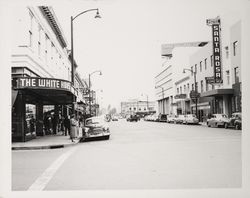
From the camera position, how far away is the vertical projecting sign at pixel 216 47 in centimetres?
3962

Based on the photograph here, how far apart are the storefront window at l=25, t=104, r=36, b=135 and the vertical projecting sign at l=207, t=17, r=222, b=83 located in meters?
24.1

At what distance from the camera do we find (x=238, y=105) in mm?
37594

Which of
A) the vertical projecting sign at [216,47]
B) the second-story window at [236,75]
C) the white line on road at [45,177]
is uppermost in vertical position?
the vertical projecting sign at [216,47]

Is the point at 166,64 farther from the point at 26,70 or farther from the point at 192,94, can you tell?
the point at 26,70

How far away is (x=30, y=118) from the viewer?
22.1 meters

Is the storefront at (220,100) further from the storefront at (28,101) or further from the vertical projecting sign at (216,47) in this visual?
the storefront at (28,101)

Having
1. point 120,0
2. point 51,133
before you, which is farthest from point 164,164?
point 51,133

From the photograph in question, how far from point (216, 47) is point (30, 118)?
1013 inches

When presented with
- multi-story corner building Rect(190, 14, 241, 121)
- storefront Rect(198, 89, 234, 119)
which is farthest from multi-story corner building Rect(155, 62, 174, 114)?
storefront Rect(198, 89, 234, 119)

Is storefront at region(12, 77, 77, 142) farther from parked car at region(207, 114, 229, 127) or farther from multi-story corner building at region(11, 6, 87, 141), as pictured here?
parked car at region(207, 114, 229, 127)

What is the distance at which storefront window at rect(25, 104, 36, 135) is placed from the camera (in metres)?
21.1

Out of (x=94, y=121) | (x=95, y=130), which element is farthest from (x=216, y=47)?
(x=95, y=130)

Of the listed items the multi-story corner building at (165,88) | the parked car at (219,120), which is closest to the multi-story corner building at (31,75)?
the parked car at (219,120)

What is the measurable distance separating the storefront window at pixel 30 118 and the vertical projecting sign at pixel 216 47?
78.9 feet
